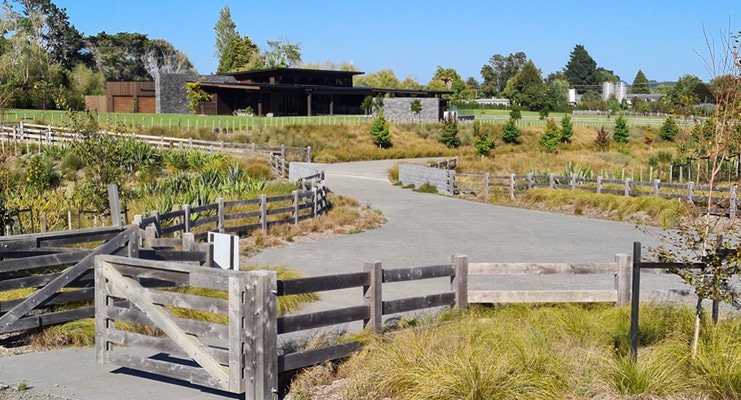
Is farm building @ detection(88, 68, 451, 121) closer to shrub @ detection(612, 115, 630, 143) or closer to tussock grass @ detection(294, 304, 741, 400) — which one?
shrub @ detection(612, 115, 630, 143)

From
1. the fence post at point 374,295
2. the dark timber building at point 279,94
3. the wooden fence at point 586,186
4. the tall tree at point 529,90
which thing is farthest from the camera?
the tall tree at point 529,90

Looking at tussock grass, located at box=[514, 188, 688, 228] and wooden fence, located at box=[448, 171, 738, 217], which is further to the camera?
wooden fence, located at box=[448, 171, 738, 217]

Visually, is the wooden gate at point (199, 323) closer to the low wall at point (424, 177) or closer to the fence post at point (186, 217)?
the fence post at point (186, 217)

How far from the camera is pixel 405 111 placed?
7844cm

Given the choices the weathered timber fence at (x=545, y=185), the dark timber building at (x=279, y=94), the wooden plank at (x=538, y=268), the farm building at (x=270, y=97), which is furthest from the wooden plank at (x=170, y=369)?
the farm building at (x=270, y=97)

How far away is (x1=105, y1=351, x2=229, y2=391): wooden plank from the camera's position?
783 centimetres

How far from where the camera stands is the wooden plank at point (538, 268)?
32.9ft

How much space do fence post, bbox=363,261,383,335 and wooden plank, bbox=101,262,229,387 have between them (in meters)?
1.95

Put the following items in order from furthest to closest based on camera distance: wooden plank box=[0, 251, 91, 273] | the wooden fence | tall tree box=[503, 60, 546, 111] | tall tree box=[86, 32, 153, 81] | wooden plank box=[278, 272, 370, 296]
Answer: tall tree box=[86, 32, 153, 81]
tall tree box=[503, 60, 546, 111]
the wooden fence
wooden plank box=[0, 251, 91, 273]
wooden plank box=[278, 272, 370, 296]

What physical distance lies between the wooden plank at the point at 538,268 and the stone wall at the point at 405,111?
2678 inches

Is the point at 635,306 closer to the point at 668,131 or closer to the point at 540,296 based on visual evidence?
the point at 540,296

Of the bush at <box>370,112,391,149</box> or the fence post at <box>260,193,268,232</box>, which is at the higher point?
the bush at <box>370,112,391,149</box>

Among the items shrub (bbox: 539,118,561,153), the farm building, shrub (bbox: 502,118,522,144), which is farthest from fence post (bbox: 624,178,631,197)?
the farm building

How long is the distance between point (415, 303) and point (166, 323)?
9.23 ft
